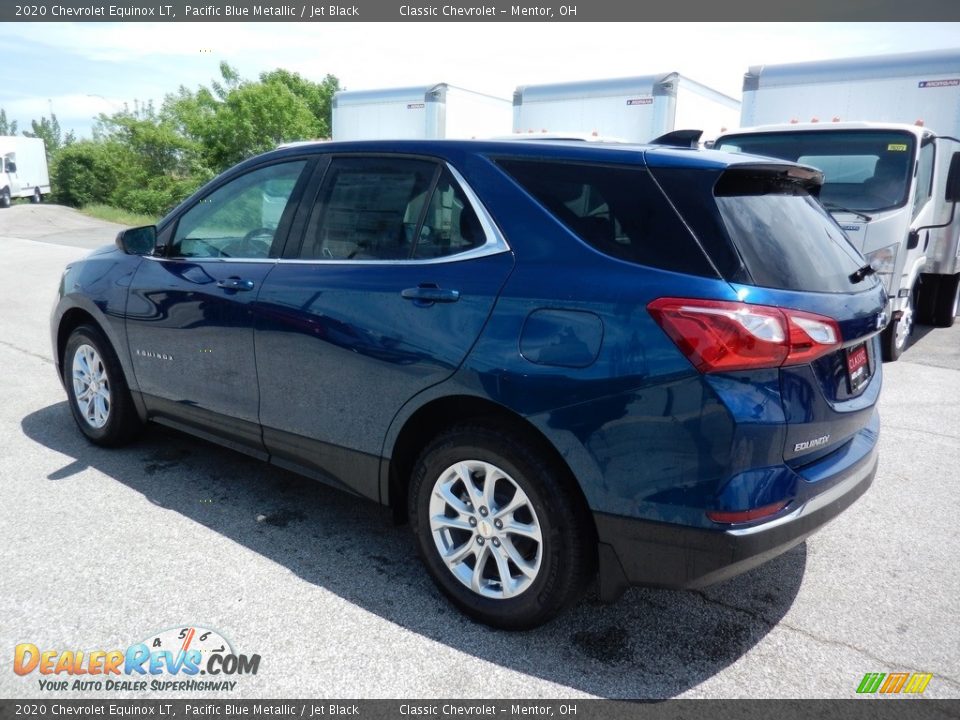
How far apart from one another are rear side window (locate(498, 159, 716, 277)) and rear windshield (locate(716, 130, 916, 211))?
16.6ft

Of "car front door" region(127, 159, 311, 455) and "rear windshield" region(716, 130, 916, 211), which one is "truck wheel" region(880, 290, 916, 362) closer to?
"rear windshield" region(716, 130, 916, 211)

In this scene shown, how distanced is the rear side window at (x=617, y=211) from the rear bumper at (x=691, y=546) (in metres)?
0.82

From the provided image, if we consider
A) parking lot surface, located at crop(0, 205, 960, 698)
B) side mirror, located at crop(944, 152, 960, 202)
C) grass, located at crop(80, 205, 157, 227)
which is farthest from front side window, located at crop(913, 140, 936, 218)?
grass, located at crop(80, 205, 157, 227)

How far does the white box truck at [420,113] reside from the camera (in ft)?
40.4

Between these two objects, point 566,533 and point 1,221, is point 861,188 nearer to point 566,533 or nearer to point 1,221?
point 566,533

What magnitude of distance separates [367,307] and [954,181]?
673 centimetres

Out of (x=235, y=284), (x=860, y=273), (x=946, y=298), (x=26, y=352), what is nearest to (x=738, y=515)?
(x=860, y=273)

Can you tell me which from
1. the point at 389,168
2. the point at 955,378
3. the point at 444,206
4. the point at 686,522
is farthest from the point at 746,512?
the point at 955,378

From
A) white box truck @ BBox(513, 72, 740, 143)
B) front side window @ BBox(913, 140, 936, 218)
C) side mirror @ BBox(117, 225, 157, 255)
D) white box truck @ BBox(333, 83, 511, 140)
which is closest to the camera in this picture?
side mirror @ BBox(117, 225, 157, 255)

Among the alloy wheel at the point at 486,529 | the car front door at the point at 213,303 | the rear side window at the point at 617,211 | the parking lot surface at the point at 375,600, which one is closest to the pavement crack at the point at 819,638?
the parking lot surface at the point at 375,600

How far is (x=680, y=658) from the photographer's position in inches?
112

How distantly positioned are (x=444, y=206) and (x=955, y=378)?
5985 mm

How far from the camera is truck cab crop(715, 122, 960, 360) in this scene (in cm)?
704

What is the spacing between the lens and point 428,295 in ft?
9.87
